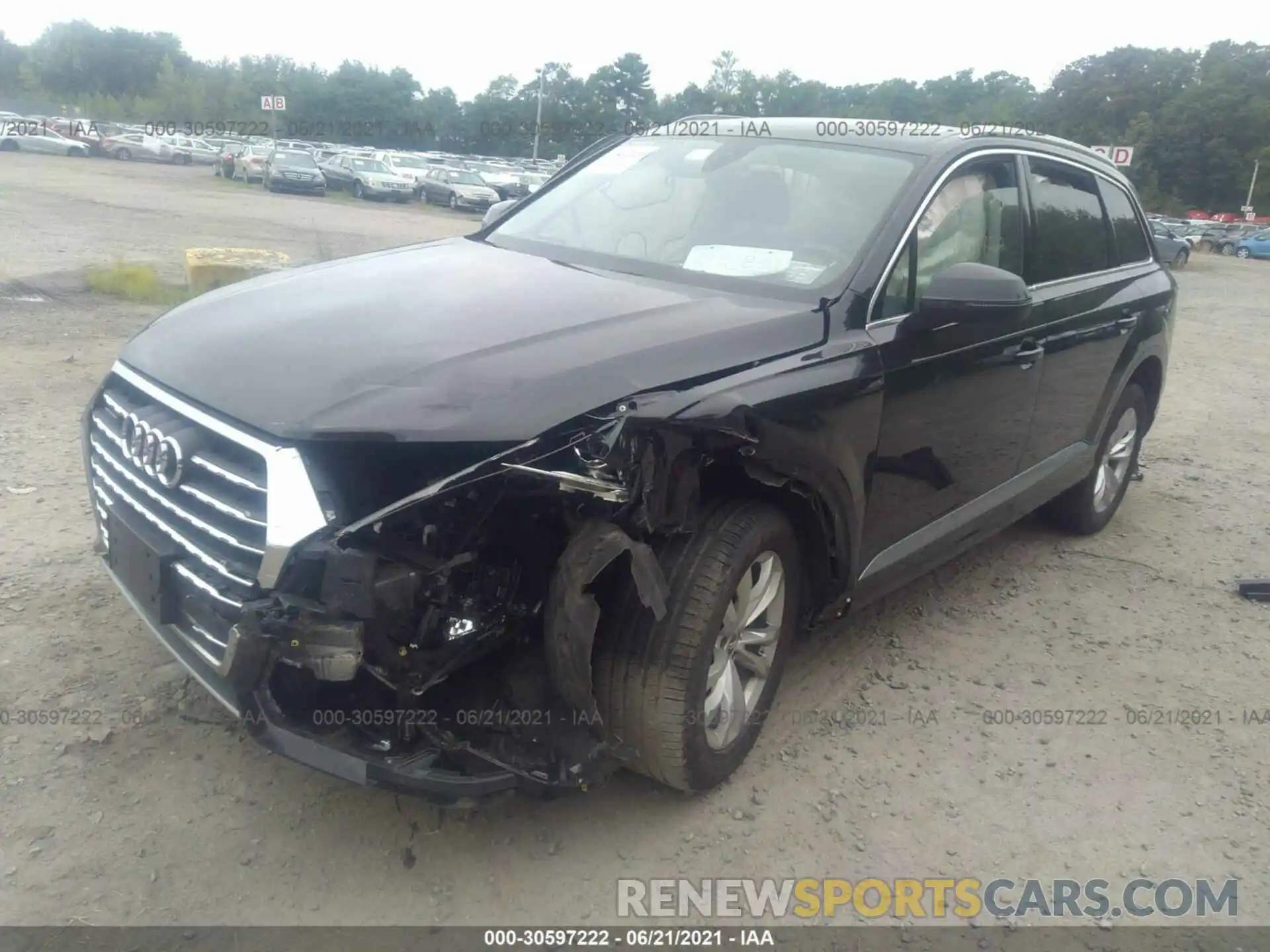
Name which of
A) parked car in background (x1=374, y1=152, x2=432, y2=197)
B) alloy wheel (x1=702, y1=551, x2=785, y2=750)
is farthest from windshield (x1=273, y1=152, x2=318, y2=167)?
alloy wheel (x1=702, y1=551, x2=785, y2=750)

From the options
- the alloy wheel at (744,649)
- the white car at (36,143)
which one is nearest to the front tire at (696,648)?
the alloy wheel at (744,649)

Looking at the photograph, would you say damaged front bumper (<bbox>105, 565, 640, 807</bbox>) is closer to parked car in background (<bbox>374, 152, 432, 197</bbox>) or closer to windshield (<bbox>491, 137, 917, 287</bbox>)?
windshield (<bbox>491, 137, 917, 287</bbox>)

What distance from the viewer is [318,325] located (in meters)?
2.76

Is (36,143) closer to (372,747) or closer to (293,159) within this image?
(293,159)

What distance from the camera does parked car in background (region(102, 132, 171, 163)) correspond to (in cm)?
4291

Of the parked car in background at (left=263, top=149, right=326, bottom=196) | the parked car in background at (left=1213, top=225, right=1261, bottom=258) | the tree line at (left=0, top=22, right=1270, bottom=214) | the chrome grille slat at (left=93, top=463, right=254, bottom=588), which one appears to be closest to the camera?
the chrome grille slat at (left=93, top=463, right=254, bottom=588)

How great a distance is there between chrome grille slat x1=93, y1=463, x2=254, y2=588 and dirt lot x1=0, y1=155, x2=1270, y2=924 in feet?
2.54

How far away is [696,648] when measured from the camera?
264 centimetres

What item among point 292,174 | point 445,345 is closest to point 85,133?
point 292,174

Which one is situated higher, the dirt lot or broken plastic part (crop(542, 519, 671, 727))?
broken plastic part (crop(542, 519, 671, 727))

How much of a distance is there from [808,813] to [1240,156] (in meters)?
68.8

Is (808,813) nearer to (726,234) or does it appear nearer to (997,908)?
(997,908)

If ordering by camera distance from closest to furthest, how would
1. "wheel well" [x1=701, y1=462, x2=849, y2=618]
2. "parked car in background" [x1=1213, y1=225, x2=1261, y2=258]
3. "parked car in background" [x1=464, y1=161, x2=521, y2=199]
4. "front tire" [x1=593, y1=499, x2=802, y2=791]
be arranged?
"front tire" [x1=593, y1=499, x2=802, y2=791], "wheel well" [x1=701, y1=462, x2=849, y2=618], "parked car in background" [x1=464, y1=161, x2=521, y2=199], "parked car in background" [x1=1213, y1=225, x2=1261, y2=258]

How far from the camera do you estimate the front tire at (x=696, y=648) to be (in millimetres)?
2617
